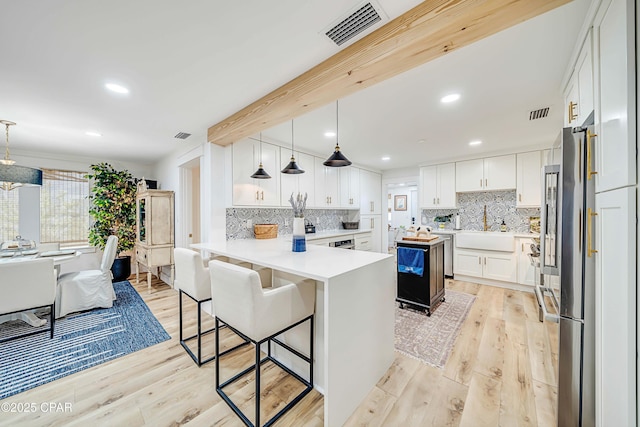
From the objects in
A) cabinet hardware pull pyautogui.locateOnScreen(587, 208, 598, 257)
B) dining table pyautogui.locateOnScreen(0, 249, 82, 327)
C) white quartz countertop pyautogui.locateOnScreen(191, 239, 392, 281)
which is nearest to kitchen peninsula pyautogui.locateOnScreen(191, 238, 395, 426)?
white quartz countertop pyautogui.locateOnScreen(191, 239, 392, 281)

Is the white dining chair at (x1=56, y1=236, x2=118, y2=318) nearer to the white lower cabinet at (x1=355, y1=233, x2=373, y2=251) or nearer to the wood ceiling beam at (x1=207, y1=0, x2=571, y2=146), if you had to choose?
the wood ceiling beam at (x1=207, y1=0, x2=571, y2=146)

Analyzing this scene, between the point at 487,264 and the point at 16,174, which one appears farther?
the point at 487,264

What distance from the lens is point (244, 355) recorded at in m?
2.20

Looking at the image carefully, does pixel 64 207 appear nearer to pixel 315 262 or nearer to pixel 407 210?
pixel 315 262

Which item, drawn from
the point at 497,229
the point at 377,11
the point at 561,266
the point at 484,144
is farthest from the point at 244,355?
the point at 497,229

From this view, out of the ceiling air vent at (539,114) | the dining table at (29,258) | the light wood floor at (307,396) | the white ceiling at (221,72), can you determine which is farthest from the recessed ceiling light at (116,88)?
the ceiling air vent at (539,114)

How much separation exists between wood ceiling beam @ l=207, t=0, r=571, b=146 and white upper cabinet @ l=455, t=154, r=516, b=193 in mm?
3827

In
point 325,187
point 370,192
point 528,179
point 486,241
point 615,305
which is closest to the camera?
point 615,305

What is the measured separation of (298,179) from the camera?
13.6ft

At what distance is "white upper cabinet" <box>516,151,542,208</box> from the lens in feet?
13.0

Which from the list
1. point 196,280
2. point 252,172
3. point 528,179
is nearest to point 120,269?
point 252,172

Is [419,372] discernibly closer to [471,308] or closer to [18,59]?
[471,308]

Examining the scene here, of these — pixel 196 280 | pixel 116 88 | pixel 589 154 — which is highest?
pixel 116 88

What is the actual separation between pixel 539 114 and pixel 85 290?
5.89 metres
